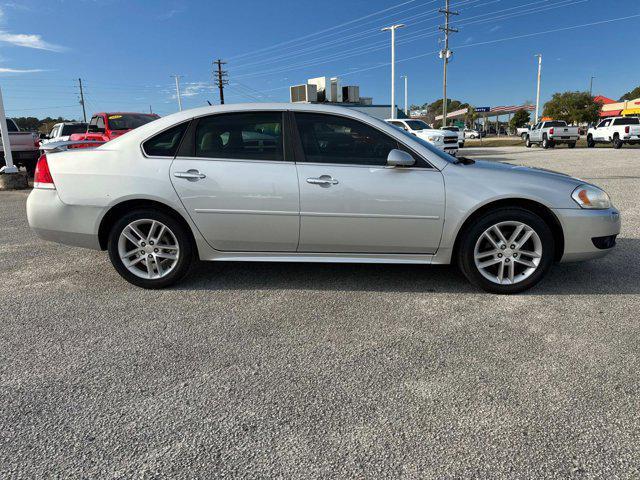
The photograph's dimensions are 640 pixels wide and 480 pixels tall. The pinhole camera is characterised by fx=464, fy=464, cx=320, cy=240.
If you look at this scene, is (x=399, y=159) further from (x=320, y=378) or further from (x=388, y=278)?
(x=320, y=378)

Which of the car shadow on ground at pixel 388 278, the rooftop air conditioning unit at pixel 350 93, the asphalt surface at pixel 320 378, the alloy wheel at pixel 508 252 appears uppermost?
the rooftop air conditioning unit at pixel 350 93

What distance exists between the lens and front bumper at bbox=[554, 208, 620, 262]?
3721 mm

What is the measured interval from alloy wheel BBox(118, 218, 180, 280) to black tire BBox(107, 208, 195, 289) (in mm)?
25

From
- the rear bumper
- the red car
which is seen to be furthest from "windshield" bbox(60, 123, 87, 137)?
the rear bumper

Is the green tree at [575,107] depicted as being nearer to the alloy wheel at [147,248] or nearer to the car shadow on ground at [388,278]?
the car shadow on ground at [388,278]

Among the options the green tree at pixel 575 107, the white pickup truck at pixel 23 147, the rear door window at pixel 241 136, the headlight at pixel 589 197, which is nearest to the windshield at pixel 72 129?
the white pickup truck at pixel 23 147

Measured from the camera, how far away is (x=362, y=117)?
3855 mm

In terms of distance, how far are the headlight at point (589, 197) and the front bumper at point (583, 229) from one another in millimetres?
50

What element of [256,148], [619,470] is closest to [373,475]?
[619,470]

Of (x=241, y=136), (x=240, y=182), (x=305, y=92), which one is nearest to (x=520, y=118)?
(x=305, y=92)

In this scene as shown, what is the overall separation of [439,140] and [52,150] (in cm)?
1824

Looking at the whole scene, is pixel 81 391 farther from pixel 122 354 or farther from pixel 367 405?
pixel 367 405

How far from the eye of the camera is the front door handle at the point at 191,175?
377 centimetres

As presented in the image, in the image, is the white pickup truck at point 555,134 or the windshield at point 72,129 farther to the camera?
the white pickup truck at point 555,134
